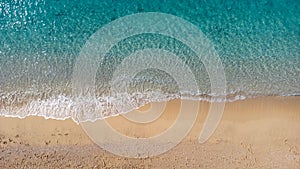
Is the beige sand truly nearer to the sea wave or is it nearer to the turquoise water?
the sea wave

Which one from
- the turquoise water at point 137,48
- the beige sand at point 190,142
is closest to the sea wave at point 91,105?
the turquoise water at point 137,48

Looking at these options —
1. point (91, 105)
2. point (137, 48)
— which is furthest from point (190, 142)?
point (137, 48)

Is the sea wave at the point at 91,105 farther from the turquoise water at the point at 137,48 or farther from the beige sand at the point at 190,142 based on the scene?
the beige sand at the point at 190,142

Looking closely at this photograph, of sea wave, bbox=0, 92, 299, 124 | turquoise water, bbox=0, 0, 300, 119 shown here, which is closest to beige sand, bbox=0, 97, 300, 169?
sea wave, bbox=0, 92, 299, 124

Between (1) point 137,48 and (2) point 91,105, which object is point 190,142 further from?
(1) point 137,48

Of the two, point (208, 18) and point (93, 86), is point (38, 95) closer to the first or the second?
point (93, 86)

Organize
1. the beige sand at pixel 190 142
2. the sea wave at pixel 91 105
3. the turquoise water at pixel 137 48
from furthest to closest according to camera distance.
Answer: the turquoise water at pixel 137 48
the sea wave at pixel 91 105
the beige sand at pixel 190 142

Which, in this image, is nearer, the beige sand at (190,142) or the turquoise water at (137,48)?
the beige sand at (190,142)
